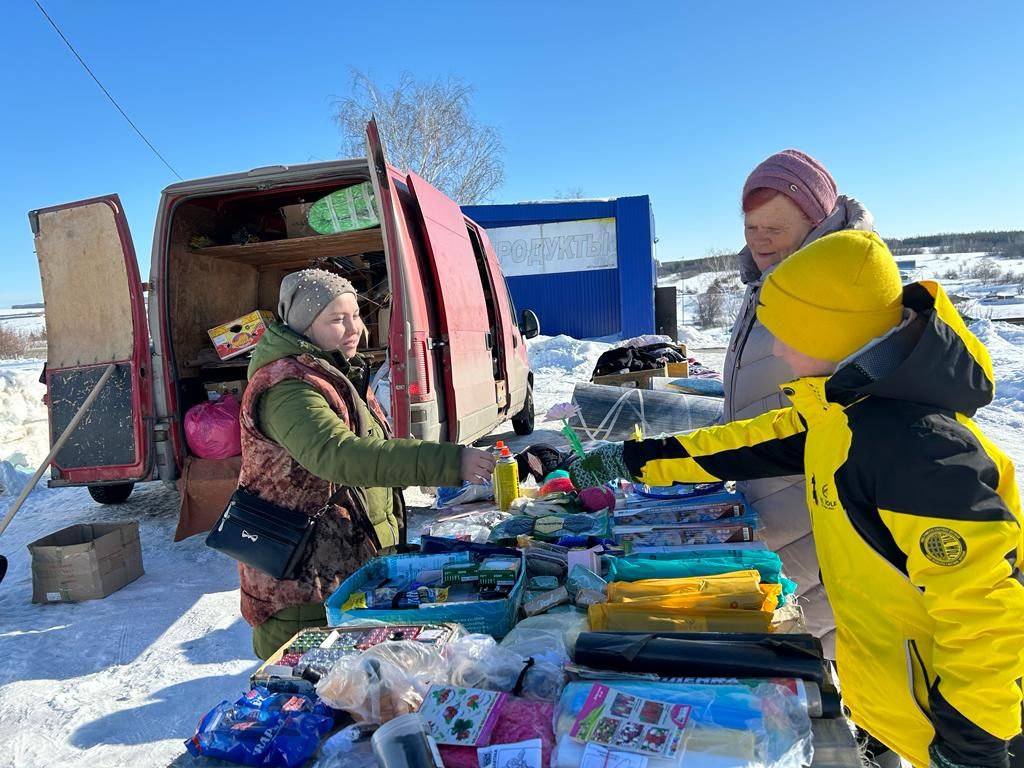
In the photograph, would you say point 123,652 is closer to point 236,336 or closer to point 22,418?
point 236,336

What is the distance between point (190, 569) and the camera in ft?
15.7

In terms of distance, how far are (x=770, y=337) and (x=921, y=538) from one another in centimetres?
104

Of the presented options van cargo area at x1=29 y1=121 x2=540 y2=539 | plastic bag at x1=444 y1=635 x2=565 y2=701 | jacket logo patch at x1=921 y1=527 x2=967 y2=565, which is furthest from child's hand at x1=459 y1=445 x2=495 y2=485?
van cargo area at x1=29 y1=121 x2=540 y2=539

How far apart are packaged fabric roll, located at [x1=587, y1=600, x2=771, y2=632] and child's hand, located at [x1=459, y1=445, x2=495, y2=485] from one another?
0.48 m

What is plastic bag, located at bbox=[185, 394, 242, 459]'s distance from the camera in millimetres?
4916

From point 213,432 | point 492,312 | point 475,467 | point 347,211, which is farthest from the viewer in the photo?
point 492,312

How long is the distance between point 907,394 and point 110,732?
3.20 meters

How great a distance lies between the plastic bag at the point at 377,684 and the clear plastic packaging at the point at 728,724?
29 cm

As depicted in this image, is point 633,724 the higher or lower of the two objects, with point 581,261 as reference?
lower

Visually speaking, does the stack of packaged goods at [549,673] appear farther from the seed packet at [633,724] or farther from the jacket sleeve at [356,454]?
the jacket sleeve at [356,454]

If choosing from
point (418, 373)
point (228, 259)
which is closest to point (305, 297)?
point (418, 373)

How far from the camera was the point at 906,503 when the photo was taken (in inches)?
51.1

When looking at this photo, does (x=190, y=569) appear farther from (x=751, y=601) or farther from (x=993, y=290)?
(x=993, y=290)

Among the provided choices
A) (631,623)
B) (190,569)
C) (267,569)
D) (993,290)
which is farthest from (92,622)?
(993,290)
